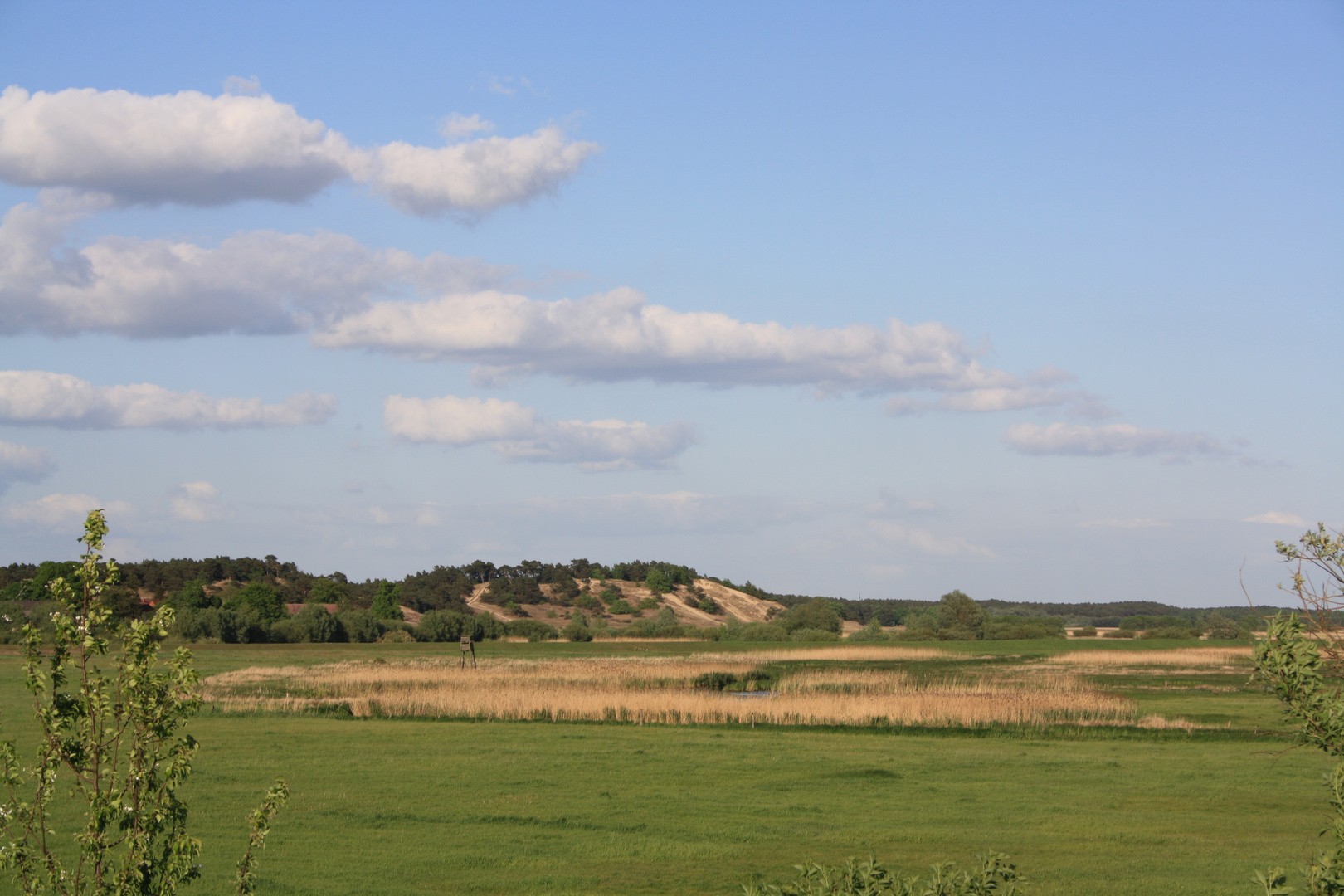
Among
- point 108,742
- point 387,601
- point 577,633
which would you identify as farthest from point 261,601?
point 108,742

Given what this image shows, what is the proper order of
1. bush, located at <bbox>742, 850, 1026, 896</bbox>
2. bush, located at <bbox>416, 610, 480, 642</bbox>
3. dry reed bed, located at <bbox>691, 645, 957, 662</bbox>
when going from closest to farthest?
bush, located at <bbox>742, 850, 1026, 896</bbox>, dry reed bed, located at <bbox>691, 645, 957, 662</bbox>, bush, located at <bbox>416, 610, 480, 642</bbox>

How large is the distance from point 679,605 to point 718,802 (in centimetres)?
14115

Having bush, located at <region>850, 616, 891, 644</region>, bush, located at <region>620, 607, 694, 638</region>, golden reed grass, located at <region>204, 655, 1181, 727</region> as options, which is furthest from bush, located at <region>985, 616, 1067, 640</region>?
golden reed grass, located at <region>204, 655, 1181, 727</region>

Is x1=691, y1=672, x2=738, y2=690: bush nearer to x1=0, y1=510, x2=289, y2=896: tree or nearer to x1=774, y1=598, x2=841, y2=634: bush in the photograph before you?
x1=0, y1=510, x2=289, y2=896: tree

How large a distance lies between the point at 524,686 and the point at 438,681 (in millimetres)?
5572

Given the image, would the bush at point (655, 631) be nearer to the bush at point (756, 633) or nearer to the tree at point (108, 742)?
the bush at point (756, 633)

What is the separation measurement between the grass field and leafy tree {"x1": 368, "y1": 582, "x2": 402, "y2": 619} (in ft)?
285

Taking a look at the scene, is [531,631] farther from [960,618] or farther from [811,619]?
[960,618]

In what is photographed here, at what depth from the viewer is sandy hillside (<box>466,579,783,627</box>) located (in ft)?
461

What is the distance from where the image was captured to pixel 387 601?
4838 inches

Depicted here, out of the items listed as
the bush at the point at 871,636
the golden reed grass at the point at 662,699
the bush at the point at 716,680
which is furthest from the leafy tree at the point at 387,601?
the golden reed grass at the point at 662,699

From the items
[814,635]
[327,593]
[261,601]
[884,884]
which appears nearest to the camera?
[884,884]

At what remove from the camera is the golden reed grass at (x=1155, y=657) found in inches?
2478

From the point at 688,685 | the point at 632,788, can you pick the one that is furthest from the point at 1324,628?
the point at 688,685
